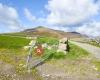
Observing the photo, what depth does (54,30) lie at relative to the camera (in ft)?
457

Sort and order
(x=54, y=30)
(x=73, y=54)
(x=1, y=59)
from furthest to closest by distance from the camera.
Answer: (x=54, y=30) → (x=73, y=54) → (x=1, y=59)

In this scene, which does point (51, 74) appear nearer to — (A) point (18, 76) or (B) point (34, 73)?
(B) point (34, 73)

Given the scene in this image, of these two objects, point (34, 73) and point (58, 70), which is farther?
point (58, 70)

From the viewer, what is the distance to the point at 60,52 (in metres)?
37.2

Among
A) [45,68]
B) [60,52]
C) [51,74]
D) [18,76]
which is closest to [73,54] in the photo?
[60,52]

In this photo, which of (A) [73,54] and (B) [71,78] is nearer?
(B) [71,78]

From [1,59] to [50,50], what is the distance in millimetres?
9542

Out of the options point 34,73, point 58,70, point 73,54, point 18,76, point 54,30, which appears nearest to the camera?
point 18,76

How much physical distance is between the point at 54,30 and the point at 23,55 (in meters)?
104

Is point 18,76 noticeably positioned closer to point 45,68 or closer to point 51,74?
point 51,74

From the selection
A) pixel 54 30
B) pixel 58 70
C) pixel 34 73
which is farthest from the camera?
pixel 54 30

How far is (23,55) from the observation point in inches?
1396

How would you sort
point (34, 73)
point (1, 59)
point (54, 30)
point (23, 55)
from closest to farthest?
1. point (34, 73)
2. point (1, 59)
3. point (23, 55)
4. point (54, 30)

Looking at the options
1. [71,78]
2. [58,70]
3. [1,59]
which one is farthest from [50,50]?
[71,78]
